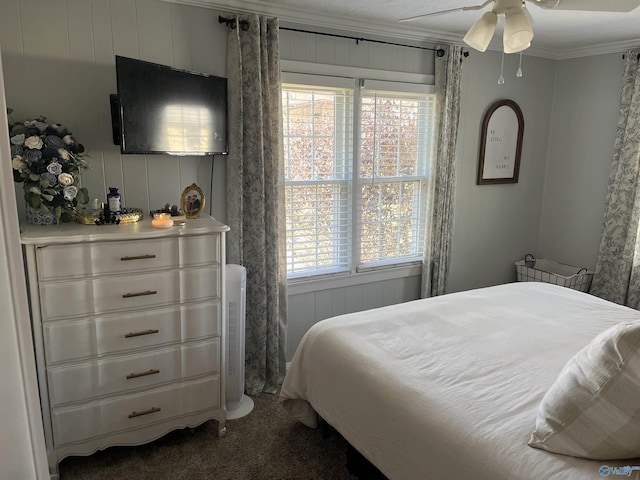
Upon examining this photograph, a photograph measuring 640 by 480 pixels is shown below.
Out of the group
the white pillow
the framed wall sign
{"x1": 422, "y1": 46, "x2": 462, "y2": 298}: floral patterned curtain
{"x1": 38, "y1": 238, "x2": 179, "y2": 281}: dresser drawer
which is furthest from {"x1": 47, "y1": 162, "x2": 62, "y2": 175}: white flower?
the framed wall sign

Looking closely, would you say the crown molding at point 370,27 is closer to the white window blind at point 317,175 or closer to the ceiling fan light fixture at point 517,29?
the white window blind at point 317,175

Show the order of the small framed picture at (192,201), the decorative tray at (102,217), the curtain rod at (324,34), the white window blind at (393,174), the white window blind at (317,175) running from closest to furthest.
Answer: the decorative tray at (102,217) → the small framed picture at (192,201) → the curtain rod at (324,34) → the white window blind at (317,175) → the white window blind at (393,174)

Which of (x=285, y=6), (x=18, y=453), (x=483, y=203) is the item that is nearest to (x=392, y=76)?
(x=285, y=6)

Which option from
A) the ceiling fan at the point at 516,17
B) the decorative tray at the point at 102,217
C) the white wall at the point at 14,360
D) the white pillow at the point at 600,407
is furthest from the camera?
the decorative tray at the point at 102,217

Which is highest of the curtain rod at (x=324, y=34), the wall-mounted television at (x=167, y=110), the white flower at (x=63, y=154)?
the curtain rod at (x=324, y=34)

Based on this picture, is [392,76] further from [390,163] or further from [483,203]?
[483,203]

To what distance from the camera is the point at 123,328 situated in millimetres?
2246

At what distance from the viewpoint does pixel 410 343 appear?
Result: 218 centimetres

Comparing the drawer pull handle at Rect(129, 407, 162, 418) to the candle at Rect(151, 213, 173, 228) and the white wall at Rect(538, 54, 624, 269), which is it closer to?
the candle at Rect(151, 213, 173, 228)

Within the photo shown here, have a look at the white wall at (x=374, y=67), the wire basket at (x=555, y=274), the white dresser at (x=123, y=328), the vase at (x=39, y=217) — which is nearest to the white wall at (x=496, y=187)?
the white wall at (x=374, y=67)

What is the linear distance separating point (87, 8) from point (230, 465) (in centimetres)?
240

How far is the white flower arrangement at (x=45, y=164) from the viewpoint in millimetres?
2117

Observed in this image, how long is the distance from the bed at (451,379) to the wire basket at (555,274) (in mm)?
1105

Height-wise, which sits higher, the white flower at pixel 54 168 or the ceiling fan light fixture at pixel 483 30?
the ceiling fan light fixture at pixel 483 30
